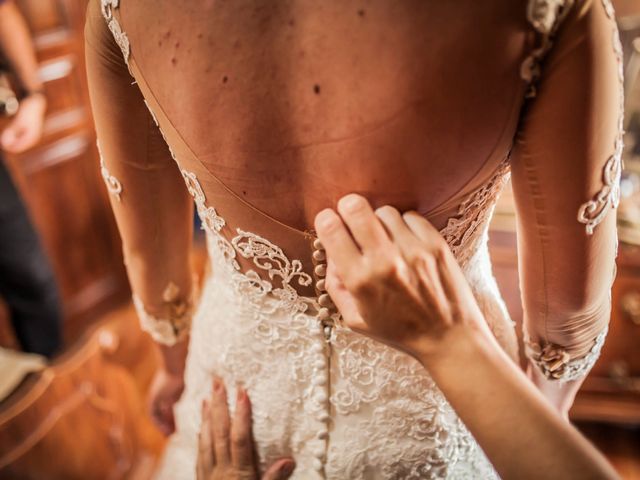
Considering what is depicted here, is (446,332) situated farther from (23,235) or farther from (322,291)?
(23,235)

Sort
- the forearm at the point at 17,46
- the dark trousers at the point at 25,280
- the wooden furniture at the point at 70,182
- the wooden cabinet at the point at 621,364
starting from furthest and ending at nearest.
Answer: the wooden furniture at the point at 70,182 < the dark trousers at the point at 25,280 < the forearm at the point at 17,46 < the wooden cabinet at the point at 621,364

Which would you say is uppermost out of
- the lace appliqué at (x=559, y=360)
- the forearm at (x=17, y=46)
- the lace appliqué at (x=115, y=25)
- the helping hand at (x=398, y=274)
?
the forearm at (x=17, y=46)

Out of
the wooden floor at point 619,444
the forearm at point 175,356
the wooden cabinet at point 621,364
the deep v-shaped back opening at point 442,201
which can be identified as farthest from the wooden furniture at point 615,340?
the deep v-shaped back opening at point 442,201

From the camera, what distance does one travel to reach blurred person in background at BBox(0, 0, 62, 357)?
167cm

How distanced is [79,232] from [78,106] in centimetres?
51

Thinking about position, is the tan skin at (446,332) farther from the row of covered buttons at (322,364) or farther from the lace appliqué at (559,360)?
the lace appliqué at (559,360)

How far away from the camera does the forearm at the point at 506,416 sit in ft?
1.53

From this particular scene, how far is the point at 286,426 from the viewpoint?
2.36 feet

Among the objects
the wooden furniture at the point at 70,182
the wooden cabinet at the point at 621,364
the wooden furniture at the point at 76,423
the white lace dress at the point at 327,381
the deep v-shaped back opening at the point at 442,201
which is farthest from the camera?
the wooden furniture at the point at 70,182

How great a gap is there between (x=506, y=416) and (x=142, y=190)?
508 millimetres

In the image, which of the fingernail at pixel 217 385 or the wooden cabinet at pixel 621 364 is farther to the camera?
the wooden cabinet at pixel 621 364

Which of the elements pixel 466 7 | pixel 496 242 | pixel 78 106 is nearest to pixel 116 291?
pixel 78 106

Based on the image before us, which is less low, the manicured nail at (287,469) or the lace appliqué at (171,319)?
the lace appliqué at (171,319)

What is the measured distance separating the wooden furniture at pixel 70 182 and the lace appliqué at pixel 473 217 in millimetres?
1785
